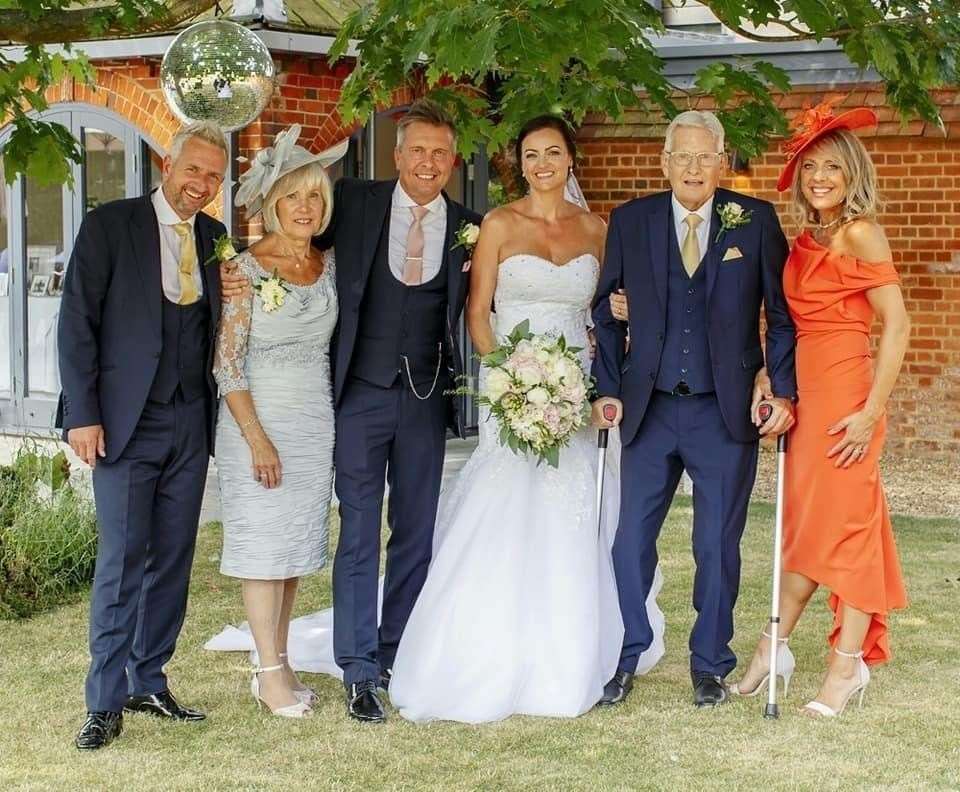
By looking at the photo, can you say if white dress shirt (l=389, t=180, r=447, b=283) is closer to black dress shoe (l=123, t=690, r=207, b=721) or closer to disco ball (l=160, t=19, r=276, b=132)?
disco ball (l=160, t=19, r=276, b=132)

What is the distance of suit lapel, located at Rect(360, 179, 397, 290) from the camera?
235 inches

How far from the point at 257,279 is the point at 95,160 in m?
8.35

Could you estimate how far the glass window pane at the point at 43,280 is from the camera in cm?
1397

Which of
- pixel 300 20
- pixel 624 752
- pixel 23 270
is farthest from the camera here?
pixel 23 270

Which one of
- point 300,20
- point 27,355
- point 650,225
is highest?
point 300,20

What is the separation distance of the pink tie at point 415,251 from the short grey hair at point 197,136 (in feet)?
2.56

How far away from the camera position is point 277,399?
5836 mm

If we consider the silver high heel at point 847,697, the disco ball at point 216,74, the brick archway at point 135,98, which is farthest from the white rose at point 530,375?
the brick archway at point 135,98

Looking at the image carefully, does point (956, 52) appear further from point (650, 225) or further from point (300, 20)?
point (300, 20)

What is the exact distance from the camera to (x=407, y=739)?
565cm

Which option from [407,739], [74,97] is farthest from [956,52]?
[74,97]

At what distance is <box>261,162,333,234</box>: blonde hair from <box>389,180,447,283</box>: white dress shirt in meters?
0.34

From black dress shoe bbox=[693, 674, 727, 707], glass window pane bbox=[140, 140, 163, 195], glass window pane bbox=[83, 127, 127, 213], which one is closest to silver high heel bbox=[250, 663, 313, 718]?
black dress shoe bbox=[693, 674, 727, 707]

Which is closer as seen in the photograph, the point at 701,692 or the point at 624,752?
the point at 624,752
